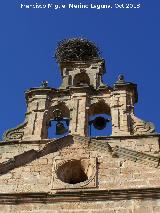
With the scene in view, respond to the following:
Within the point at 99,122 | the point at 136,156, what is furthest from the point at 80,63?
the point at 136,156

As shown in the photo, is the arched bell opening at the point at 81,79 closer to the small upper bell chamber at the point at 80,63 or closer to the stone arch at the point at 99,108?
the small upper bell chamber at the point at 80,63

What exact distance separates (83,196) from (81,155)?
3.95 ft

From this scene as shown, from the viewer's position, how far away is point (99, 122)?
1380 centimetres

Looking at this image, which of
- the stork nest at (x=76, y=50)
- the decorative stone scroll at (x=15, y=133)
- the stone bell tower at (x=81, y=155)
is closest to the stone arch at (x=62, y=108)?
the stone bell tower at (x=81, y=155)

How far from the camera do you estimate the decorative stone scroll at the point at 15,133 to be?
498 inches

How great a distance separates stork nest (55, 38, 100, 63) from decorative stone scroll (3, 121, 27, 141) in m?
3.15

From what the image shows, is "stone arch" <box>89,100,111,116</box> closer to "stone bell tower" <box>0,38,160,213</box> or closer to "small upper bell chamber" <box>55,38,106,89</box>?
"stone bell tower" <box>0,38,160,213</box>

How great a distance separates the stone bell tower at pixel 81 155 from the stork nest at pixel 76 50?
38.3 inches

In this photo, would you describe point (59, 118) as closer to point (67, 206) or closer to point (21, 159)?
point (21, 159)

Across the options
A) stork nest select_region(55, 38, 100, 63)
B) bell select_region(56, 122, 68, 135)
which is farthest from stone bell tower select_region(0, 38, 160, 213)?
stork nest select_region(55, 38, 100, 63)

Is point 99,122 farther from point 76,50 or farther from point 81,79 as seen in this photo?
point 76,50

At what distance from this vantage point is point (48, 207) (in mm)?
10492

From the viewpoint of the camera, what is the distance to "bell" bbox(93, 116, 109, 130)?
1373 cm

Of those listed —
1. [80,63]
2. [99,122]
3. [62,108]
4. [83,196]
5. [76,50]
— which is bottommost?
[83,196]
